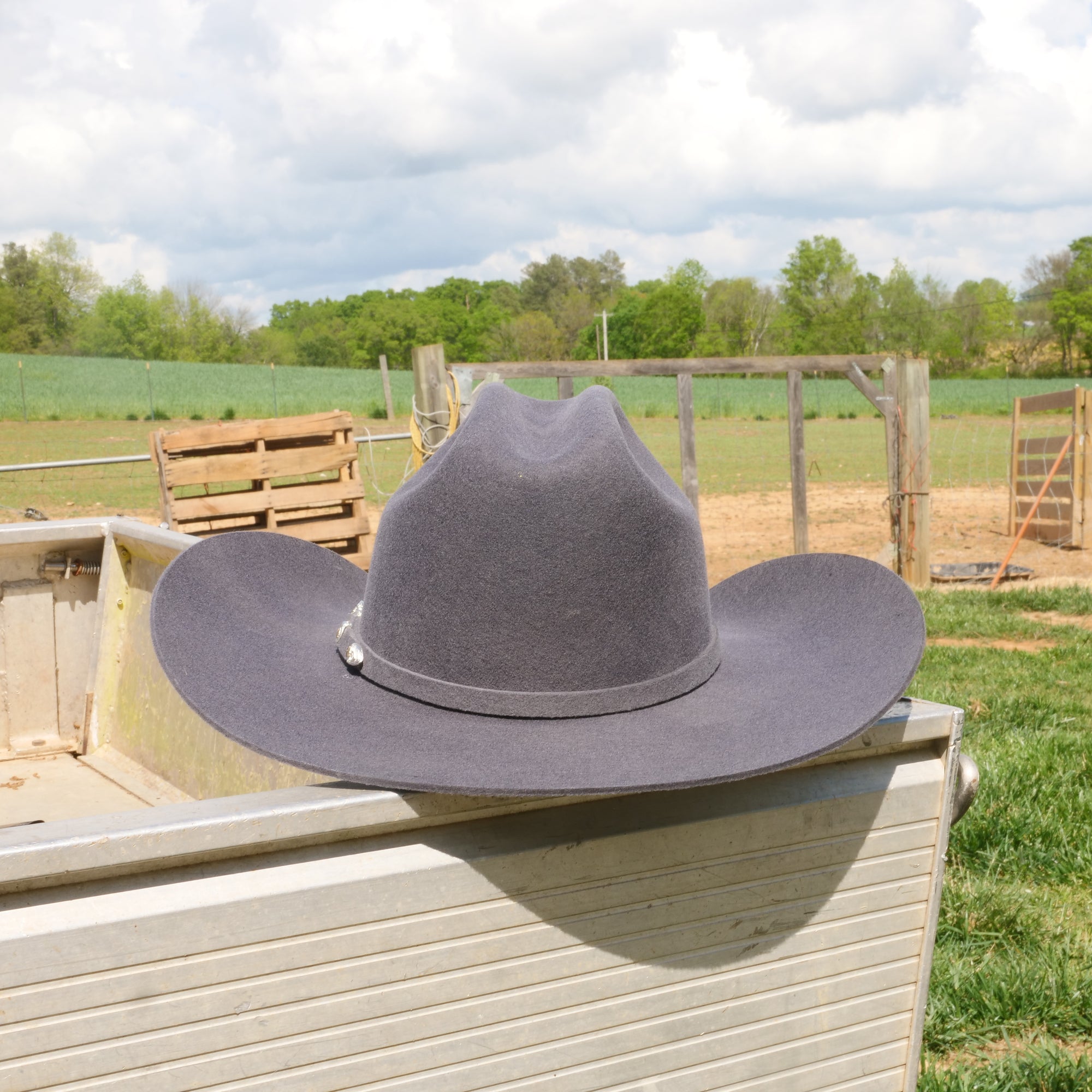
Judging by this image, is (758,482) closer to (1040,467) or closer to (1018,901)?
(1040,467)

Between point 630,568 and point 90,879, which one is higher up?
point 630,568

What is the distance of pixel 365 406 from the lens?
128 feet

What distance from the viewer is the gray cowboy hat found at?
1372mm

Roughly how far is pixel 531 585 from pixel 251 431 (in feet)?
28.6

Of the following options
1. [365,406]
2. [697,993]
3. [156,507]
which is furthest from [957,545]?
[365,406]

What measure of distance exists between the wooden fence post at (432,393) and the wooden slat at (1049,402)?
6.94 meters

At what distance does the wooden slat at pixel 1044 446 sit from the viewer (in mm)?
12266

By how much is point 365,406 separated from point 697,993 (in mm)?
38640

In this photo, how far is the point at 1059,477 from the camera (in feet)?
38.9

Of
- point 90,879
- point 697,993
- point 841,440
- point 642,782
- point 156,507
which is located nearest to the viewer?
point 90,879

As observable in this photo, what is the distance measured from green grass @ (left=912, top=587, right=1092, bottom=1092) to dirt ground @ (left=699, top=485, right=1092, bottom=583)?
3747 mm

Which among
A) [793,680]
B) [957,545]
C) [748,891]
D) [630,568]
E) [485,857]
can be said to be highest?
[630,568]

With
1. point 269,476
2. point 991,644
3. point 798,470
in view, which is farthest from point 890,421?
point 269,476

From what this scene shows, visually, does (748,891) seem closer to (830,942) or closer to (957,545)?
(830,942)
